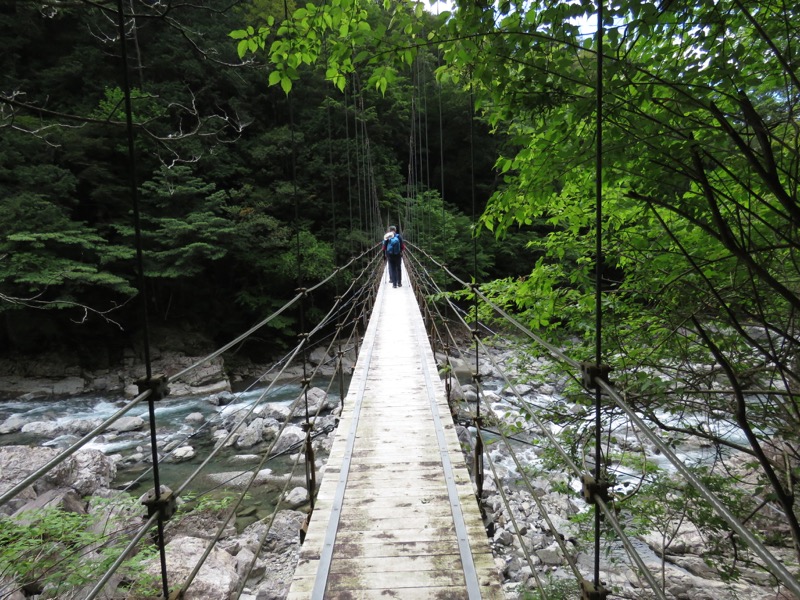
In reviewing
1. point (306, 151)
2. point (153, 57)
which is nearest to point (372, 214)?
point (306, 151)

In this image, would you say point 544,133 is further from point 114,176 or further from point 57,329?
point 57,329

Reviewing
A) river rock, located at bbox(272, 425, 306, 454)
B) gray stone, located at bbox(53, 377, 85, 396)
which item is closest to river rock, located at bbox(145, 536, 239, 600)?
river rock, located at bbox(272, 425, 306, 454)

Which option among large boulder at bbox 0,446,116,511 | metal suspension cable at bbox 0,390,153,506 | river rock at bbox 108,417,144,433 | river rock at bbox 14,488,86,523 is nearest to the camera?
metal suspension cable at bbox 0,390,153,506

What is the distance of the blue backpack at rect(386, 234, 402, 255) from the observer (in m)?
7.54

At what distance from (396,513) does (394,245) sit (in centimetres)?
606

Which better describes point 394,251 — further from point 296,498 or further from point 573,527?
point 573,527

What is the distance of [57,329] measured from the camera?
11.0m

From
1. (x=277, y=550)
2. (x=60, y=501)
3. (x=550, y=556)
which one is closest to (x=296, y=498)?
(x=277, y=550)

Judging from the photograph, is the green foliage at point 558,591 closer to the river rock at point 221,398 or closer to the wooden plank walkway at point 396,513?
the wooden plank walkway at point 396,513

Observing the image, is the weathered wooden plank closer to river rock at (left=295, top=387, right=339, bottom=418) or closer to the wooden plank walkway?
the wooden plank walkway

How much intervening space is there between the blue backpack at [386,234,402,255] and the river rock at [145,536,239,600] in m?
4.86

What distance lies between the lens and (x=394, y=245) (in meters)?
7.60

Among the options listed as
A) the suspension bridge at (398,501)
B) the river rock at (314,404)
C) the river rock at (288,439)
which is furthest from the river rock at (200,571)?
the river rock at (314,404)

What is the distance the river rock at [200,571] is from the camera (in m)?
3.40
